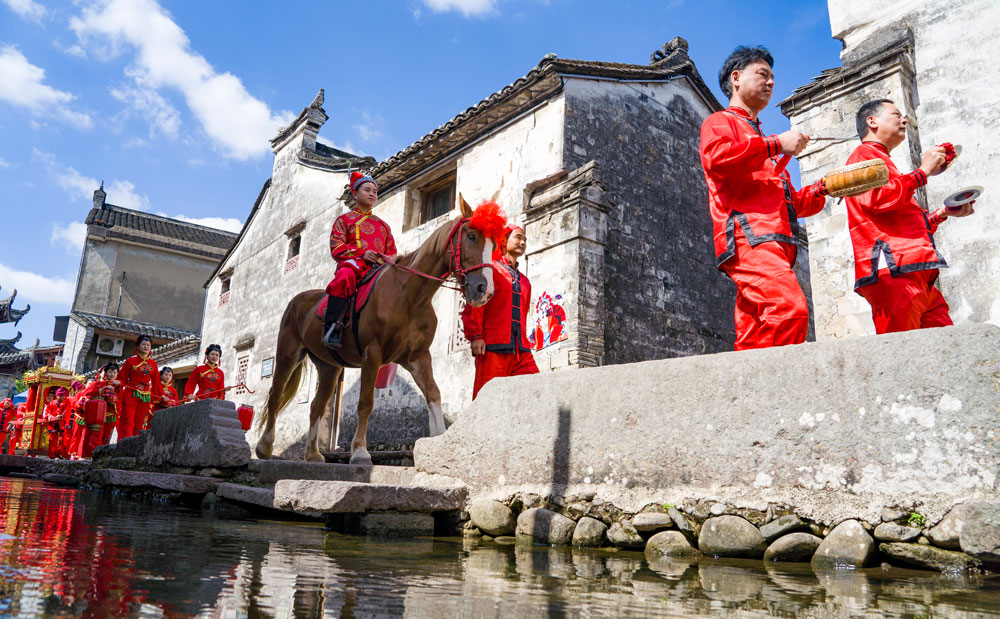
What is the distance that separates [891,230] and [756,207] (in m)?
0.80

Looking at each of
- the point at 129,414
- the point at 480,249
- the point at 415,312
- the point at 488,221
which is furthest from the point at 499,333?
the point at 129,414

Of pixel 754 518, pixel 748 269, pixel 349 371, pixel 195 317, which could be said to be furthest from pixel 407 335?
pixel 195 317

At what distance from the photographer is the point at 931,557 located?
2301mm

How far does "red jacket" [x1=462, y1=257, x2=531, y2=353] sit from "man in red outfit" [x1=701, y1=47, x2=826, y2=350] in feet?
7.83

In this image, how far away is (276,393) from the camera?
22.7 ft

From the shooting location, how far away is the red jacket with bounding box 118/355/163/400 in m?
10.6

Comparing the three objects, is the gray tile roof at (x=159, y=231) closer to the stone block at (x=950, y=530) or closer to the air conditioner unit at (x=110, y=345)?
the air conditioner unit at (x=110, y=345)

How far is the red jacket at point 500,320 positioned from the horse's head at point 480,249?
44 centimetres

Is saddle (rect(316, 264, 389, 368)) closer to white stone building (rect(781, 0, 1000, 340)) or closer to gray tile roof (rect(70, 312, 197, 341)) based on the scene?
white stone building (rect(781, 0, 1000, 340))

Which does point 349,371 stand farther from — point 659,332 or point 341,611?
point 341,611

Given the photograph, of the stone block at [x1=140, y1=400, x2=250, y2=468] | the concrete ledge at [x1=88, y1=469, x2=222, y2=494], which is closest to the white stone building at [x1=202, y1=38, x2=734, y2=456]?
the stone block at [x1=140, y1=400, x2=250, y2=468]

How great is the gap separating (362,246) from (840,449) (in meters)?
4.60

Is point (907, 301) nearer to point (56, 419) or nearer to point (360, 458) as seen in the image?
point (360, 458)

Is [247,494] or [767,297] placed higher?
[767,297]
